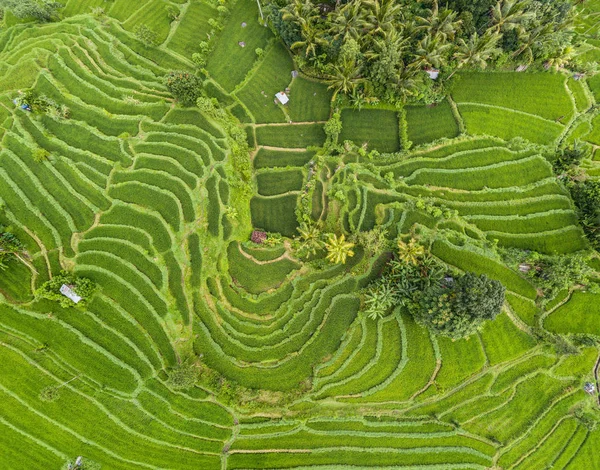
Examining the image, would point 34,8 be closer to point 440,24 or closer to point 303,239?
point 303,239

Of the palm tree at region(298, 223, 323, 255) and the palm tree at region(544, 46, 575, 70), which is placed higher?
the palm tree at region(544, 46, 575, 70)

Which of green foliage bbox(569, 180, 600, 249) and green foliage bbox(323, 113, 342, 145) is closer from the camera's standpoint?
green foliage bbox(569, 180, 600, 249)

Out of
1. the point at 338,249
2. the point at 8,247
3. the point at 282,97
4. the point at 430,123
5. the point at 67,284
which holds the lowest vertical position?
the point at 67,284

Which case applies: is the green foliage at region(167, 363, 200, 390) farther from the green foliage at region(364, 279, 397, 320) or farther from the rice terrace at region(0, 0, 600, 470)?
the green foliage at region(364, 279, 397, 320)

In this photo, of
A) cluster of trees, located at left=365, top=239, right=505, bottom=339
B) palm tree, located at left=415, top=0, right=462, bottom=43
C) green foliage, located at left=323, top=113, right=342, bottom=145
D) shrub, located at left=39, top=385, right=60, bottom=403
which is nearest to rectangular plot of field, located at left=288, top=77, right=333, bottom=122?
green foliage, located at left=323, top=113, right=342, bottom=145

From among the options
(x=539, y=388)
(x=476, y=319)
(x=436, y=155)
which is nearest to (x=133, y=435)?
(x=476, y=319)

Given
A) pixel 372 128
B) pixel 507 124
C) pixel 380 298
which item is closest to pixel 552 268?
pixel 380 298
